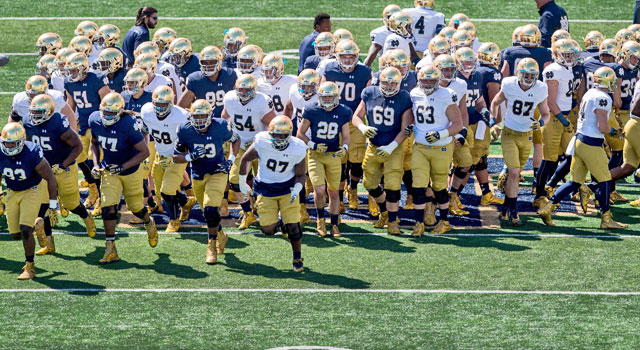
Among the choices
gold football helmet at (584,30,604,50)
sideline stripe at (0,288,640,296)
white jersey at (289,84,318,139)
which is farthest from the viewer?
gold football helmet at (584,30,604,50)

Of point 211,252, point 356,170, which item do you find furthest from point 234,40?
point 211,252

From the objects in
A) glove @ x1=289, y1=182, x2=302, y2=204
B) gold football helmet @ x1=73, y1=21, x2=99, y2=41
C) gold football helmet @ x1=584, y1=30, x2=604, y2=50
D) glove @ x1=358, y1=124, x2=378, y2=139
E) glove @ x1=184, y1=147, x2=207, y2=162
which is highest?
gold football helmet @ x1=73, y1=21, x2=99, y2=41

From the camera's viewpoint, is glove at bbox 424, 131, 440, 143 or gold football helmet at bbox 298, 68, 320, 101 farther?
gold football helmet at bbox 298, 68, 320, 101

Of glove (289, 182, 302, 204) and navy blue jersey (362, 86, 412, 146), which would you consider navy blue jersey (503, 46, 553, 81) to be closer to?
navy blue jersey (362, 86, 412, 146)

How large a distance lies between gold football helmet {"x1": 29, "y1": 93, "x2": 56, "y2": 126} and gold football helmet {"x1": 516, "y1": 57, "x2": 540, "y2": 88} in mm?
5088

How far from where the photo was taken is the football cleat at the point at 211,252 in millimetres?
10555

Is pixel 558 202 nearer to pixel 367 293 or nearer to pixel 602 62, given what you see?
pixel 602 62

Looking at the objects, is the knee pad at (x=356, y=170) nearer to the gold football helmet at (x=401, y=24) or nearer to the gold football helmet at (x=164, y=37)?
the gold football helmet at (x=401, y=24)

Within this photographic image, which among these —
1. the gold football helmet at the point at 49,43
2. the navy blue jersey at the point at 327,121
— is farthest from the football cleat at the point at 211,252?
the gold football helmet at the point at 49,43

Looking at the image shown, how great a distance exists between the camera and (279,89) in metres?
12.3

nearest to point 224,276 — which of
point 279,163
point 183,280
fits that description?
point 183,280

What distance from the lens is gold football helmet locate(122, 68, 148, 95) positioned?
38.6ft

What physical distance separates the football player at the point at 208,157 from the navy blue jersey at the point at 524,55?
4022 mm

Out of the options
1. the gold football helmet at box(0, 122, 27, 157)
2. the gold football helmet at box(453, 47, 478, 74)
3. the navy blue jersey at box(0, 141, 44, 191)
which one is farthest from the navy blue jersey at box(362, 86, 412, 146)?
the gold football helmet at box(0, 122, 27, 157)
